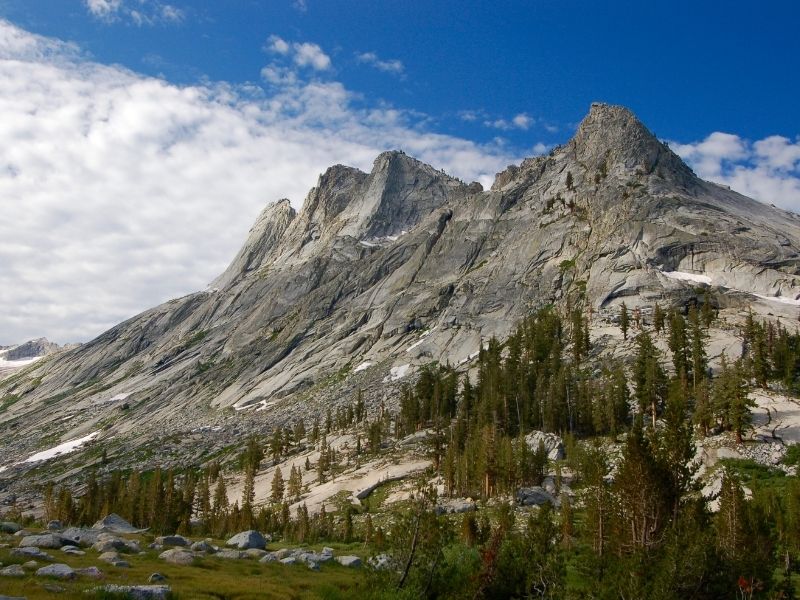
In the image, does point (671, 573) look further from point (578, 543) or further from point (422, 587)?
point (578, 543)

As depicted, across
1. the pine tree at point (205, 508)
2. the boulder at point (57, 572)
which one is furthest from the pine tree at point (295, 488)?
the boulder at point (57, 572)

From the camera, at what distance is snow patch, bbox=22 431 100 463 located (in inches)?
6604

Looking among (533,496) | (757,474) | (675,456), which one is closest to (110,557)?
(675,456)

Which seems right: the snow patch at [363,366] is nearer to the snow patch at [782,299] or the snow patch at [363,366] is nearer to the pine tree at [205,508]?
the pine tree at [205,508]

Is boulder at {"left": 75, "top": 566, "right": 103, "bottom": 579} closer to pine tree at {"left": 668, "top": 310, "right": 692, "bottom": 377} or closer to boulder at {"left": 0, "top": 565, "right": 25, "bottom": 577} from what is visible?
boulder at {"left": 0, "top": 565, "right": 25, "bottom": 577}

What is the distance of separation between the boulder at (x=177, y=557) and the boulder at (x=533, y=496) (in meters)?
40.3

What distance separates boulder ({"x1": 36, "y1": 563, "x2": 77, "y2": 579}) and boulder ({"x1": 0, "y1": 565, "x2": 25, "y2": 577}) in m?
0.62

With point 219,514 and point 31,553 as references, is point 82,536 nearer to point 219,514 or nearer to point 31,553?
point 31,553

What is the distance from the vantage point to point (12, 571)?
926 inches

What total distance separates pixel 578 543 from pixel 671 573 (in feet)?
78.2

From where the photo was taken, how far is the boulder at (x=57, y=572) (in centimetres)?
2375

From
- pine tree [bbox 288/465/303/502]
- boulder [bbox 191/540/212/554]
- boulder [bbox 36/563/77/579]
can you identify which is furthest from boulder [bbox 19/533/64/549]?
pine tree [bbox 288/465/303/502]

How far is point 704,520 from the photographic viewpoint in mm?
35906

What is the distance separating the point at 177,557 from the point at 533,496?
142ft
